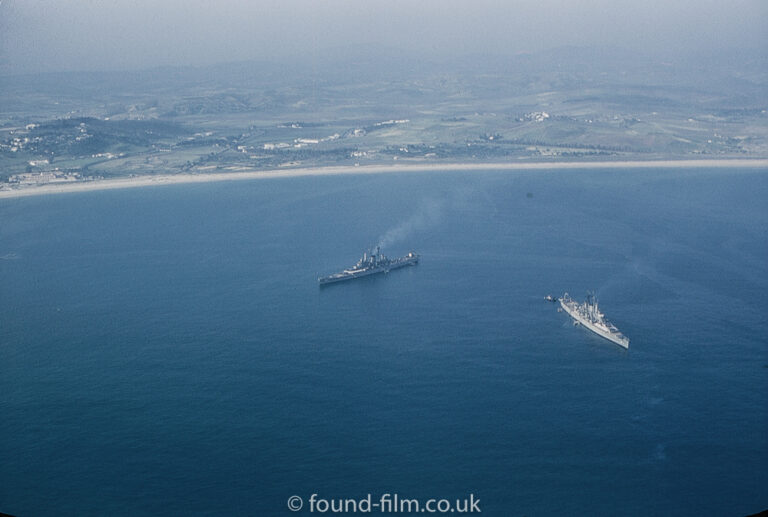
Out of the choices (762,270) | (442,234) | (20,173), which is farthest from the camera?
(20,173)

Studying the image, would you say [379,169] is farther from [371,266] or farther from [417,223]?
[371,266]

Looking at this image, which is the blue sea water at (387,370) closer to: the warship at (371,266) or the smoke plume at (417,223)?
the smoke plume at (417,223)

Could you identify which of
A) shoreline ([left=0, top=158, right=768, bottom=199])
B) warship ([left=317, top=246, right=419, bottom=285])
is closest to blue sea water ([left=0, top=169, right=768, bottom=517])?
warship ([left=317, top=246, right=419, bottom=285])

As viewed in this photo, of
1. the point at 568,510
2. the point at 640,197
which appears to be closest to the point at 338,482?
the point at 568,510

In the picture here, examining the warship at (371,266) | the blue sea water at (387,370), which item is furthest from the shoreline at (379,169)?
the warship at (371,266)

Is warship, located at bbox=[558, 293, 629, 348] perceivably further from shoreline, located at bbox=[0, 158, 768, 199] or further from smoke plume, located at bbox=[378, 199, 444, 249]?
shoreline, located at bbox=[0, 158, 768, 199]

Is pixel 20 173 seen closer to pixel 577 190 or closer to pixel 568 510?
pixel 577 190
